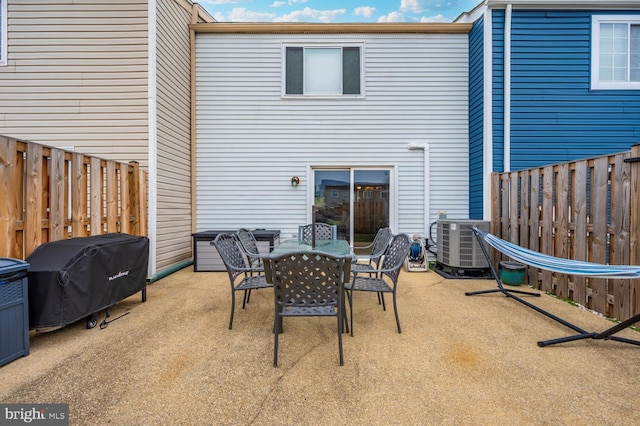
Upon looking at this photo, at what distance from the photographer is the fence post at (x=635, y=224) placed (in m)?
2.59

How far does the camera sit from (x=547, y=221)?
3695mm

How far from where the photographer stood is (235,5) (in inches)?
570

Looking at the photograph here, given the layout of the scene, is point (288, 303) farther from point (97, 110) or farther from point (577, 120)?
point (577, 120)

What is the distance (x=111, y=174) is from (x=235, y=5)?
49.9ft

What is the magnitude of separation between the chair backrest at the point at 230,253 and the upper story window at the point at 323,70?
373 centimetres

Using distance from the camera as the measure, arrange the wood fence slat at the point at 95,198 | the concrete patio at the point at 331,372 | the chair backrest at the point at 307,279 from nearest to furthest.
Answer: the concrete patio at the point at 331,372, the chair backrest at the point at 307,279, the wood fence slat at the point at 95,198

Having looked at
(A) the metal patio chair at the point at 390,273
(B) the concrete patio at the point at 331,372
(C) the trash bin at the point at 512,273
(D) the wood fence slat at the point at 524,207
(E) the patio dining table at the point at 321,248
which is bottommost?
(B) the concrete patio at the point at 331,372

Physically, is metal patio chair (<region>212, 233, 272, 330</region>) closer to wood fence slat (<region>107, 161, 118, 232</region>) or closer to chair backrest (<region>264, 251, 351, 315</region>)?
chair backrest (<region>264, 251, 351, 315</region>)

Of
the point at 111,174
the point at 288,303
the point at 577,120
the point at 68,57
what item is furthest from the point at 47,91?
A: the point at 577,120

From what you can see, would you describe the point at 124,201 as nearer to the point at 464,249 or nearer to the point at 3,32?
the point at 3,32

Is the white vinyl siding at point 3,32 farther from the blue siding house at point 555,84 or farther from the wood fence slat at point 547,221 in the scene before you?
the wood fence slat at point 547,221

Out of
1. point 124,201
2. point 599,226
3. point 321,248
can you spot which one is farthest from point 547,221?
point 124,201

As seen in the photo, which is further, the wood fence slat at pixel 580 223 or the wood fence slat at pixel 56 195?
the wood fence slat at pixel 580 223

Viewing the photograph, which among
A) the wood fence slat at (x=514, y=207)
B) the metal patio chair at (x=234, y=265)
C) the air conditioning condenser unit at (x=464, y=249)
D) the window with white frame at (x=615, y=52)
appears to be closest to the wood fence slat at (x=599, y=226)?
the wood fence slat at (x=514, y=207)
